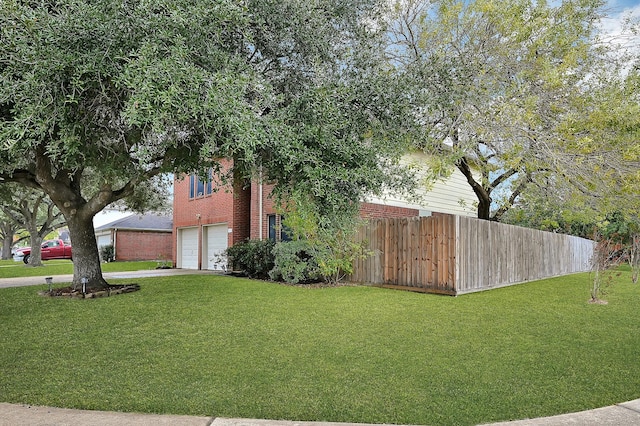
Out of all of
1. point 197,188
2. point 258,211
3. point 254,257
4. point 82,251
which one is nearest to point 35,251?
point 197,188

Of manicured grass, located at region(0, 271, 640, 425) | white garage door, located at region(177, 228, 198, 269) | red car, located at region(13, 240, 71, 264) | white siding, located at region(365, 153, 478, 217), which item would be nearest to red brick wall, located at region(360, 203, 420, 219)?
white siding, located at region(365, 153, 478, 217)

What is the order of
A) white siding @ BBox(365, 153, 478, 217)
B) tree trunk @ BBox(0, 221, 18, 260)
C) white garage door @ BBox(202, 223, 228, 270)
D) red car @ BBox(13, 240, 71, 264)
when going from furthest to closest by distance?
1. tree trunk @ BBox(0, 221, 18, 260)
2. red car @ BBox(13, 240, 71, 264)
3. white garage door @ BBox(202, 223, 228, 270)
4. white siding @ BBox(365, 153, 478, 217)

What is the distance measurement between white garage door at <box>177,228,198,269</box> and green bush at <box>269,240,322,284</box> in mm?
7824

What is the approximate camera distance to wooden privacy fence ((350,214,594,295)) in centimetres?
1027

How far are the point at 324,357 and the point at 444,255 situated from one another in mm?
5831

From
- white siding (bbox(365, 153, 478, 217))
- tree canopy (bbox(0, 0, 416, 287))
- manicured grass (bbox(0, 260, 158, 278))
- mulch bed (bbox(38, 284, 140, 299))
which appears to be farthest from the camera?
white siding (bbox(365, 153, 478, 217))

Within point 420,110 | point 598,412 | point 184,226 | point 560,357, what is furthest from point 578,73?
point 184,226

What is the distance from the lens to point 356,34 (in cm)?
750

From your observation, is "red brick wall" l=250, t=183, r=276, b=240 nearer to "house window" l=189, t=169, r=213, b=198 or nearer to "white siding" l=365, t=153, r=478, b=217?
"house window" l=189, t=169, r=213, b=198

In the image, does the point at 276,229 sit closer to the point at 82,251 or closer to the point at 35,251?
the point at 82,251

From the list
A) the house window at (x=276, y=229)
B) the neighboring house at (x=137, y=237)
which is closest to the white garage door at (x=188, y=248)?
the house window at (x=276, y=229)

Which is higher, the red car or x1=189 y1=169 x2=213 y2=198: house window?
Result: x1=189 y1=169 x2=213 y2=198: house window

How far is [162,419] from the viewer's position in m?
3.46

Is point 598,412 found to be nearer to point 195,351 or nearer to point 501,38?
point 195,351
